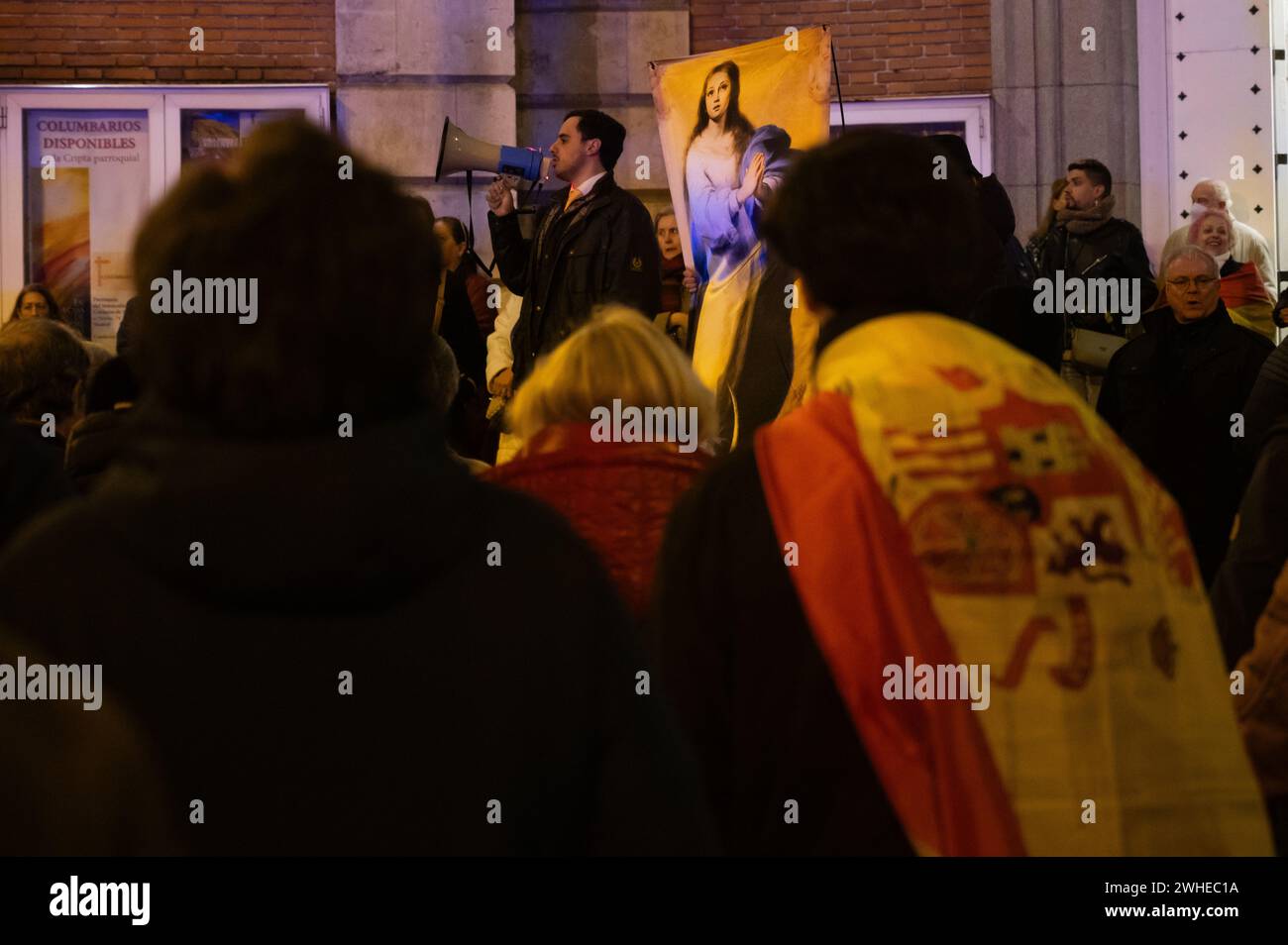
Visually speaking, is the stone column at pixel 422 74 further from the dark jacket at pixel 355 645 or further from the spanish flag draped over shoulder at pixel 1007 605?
the dark jacket at pixel 355 645

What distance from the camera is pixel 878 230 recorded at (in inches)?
108

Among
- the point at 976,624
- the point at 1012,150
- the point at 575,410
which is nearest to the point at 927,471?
the point at 976,624

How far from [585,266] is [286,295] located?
22.9 ft

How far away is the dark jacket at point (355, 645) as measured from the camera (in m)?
1.72

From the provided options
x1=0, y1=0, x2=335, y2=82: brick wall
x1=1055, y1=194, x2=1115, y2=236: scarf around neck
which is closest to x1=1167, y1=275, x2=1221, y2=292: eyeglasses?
x1=1055, y1=194, x2=1115, y2=236: scarf around neck

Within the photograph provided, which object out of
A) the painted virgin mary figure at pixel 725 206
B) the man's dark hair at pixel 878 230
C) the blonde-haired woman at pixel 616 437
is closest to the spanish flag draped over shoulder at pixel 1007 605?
the man's dark hair at pixel 878 230

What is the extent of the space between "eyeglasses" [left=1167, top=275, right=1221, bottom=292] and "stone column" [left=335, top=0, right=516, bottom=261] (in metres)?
6.26

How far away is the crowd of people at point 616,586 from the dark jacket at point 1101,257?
532cm

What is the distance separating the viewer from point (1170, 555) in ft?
8.85

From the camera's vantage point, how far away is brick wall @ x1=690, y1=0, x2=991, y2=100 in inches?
540

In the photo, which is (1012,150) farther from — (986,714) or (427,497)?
(427,497)

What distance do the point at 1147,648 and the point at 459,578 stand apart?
1259mm
